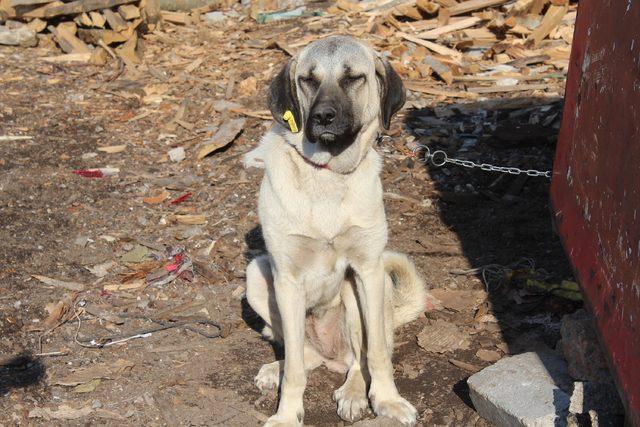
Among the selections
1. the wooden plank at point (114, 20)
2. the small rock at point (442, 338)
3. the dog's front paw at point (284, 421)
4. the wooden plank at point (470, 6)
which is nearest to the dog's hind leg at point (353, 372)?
the dog's front paw at point (284, 421)

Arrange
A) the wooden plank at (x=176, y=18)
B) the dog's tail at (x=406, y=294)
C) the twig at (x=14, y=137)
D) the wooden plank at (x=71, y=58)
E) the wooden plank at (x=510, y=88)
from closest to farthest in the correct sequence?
the dog's tail at (x=406, y=294) < the wooden plank at (x=510, y=88) < the twig at (x=14, y=137) < the wooden plank at (x=71, y=58) < the wooden plank at (x=176, y=18)

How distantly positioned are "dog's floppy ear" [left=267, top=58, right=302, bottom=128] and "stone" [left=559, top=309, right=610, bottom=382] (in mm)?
1831

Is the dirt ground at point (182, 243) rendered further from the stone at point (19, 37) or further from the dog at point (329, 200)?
the stone at point (19, 37)

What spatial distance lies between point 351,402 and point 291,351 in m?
0.47

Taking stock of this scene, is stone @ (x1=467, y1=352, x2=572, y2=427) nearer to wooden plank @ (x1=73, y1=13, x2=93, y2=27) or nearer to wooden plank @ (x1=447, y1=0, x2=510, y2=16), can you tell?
wooden plank @ (x1=447, y1=0, x2=510, y2=16)

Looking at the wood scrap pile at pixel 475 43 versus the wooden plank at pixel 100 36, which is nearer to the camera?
the wood scrap pile at pixel 475 43

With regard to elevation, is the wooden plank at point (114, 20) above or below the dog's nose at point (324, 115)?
below

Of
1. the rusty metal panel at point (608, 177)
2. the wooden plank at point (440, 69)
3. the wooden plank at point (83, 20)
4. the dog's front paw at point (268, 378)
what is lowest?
the wooden plank at point (83, 20)

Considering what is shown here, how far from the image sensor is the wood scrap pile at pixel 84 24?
451 inches

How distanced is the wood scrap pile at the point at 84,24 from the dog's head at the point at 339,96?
744 centimetres

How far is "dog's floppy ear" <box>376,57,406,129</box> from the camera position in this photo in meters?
4.39

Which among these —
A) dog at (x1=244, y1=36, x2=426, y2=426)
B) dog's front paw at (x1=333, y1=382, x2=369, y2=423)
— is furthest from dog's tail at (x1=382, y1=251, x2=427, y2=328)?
dog's front paw at (x1=333, y1=382, x2=369, y2=423)

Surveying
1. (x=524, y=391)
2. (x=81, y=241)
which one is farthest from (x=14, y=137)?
(x=524, y=391)

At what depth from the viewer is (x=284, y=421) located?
441cm
